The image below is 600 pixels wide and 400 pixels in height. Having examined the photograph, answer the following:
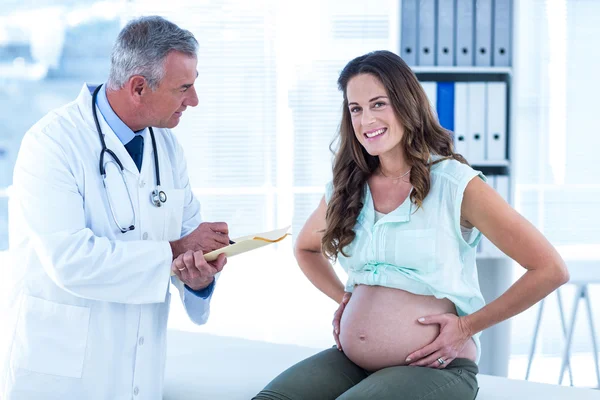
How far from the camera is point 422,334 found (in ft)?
5.07

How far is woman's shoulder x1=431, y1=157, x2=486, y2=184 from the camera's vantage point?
1556mm

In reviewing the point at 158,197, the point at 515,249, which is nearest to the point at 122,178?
the point at 158,197

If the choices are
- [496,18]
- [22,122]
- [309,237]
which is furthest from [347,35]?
[22,122]

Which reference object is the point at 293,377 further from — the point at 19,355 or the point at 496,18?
the point at 496,18

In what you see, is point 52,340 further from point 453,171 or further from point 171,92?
point 453,171

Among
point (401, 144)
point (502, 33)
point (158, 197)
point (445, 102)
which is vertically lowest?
point (158, 197)

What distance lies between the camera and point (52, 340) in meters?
1.52

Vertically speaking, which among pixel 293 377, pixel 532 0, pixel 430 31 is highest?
pixel 532 0

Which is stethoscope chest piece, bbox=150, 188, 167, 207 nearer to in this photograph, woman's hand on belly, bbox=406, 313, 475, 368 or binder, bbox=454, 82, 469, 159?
woman's hand on belly, bbox=406, 313, 475, 368

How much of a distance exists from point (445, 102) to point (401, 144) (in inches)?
57.1

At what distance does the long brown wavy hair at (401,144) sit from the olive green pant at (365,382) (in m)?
0.29

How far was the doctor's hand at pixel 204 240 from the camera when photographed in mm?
1549

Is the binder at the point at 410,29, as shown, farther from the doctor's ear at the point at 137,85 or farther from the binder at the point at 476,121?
the doctor's ear at the point at 137,85

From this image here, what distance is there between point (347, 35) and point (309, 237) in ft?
8.86
